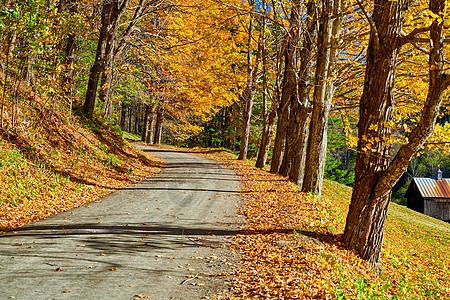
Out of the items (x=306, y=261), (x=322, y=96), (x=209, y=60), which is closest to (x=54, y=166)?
(x=306, y=261)

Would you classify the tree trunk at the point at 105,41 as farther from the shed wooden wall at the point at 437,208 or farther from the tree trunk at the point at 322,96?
the shed wooden wall at the point at 437,208

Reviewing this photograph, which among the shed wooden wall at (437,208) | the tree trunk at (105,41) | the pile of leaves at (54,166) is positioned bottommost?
the shed wooden wall at (437,208)

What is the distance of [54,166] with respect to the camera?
1069cm

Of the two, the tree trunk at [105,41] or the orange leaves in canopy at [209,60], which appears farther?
the orange leaves in canopy at [209,60]

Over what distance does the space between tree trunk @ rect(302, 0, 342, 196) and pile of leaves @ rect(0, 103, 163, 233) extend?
22.9 ft

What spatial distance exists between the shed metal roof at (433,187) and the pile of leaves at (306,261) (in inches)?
874

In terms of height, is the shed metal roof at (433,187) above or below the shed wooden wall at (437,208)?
above

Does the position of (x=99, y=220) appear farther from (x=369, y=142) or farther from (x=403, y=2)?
(x=403, y=2)

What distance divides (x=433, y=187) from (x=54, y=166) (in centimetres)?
3460

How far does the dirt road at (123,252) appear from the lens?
4.63m

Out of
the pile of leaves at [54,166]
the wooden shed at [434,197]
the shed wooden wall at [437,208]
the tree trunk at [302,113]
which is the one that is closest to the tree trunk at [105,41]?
the pile of leaves at [54,166]

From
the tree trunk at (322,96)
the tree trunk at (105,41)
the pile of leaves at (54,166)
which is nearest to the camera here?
the pile of leaves at (54,166)

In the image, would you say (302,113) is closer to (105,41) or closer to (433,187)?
(105,41)

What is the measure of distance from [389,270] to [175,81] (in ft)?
55.2
